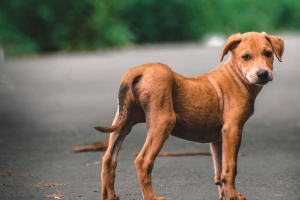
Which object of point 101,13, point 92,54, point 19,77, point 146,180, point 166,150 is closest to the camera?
point 146,180

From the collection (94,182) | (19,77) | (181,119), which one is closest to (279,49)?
(181,119)

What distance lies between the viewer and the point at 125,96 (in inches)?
203

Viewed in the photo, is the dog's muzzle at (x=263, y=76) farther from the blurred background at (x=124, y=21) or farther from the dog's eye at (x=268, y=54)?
the blurred background at (x=124, y=21)

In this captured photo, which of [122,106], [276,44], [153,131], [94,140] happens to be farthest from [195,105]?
[94,140]

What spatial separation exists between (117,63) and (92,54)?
400 centimetres

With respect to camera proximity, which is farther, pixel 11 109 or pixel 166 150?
pixel 11 109

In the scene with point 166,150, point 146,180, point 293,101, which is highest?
point 146,180

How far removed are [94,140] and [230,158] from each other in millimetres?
4009

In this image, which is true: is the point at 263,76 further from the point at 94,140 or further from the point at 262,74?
the point at 94,140

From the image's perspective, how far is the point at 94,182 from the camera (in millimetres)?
6645

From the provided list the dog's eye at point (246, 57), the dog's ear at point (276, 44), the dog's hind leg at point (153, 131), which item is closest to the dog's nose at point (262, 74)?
the dog's eye at point (246, 57)

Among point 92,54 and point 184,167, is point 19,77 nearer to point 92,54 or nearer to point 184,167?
point 92,54

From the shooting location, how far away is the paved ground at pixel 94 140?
639 centimetres

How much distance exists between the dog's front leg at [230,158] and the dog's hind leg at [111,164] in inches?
26.4
